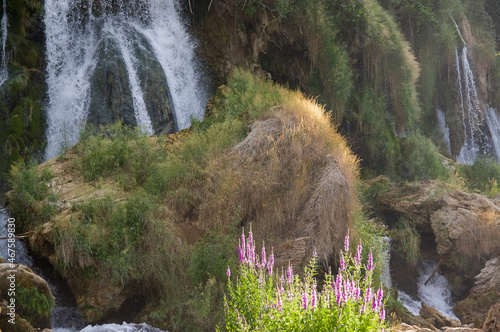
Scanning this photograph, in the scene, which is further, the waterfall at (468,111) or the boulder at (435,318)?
the waterfall at (468,111)

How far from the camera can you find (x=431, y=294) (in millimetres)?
10531

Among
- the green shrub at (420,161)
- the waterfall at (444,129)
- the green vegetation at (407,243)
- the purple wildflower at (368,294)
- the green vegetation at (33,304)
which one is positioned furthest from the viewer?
the waterfall at (444,129)

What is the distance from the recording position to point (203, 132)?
9.38 meters

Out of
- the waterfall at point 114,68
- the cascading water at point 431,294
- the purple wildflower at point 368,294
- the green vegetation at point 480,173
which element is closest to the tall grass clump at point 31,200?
the waterfall at point 114,68

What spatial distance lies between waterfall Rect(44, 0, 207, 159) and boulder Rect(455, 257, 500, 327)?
19.8ft

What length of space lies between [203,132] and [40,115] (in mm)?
3536

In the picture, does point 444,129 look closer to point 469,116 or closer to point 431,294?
point 469,116

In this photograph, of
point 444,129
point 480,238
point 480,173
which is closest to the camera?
point 480,238

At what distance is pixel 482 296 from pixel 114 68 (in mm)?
8145

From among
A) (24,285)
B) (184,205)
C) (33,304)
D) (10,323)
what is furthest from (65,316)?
(184,205)

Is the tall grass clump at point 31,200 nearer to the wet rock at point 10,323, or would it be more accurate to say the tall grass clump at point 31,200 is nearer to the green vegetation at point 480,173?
the wet rock at point 10,323

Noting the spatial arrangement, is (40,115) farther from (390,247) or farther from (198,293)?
(390,247)

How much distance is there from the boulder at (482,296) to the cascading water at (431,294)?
238 mm

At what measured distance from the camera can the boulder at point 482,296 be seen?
376 inches
